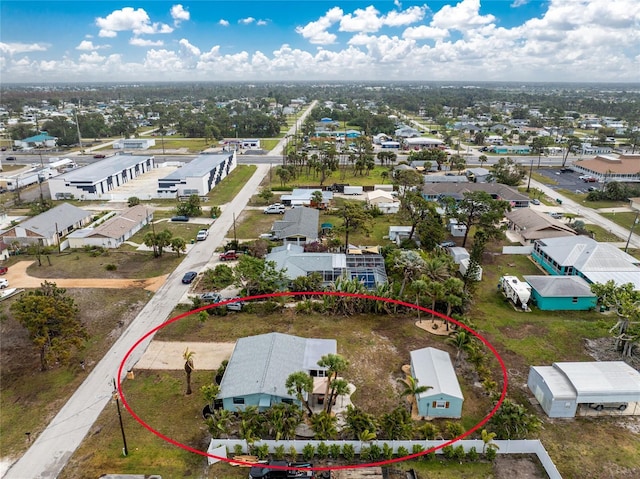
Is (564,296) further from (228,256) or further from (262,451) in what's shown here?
(228,256)

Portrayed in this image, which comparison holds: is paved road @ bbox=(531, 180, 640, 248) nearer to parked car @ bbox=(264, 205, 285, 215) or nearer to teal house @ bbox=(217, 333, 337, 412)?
parked car @ bbox=(264, 205, 285, 215)

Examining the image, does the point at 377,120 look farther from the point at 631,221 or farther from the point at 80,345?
the point at 80,345

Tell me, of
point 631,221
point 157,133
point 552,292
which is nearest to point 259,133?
point 157,133

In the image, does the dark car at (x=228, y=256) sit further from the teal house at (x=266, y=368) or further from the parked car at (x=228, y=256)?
the teal house at (x=266, y=368)

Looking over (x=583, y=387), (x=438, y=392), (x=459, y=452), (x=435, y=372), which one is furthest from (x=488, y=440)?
(x=583, y=387)

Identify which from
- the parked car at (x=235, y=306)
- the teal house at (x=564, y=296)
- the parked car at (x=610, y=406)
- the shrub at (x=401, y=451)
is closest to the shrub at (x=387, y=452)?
the shrub at (x=401, y=451)

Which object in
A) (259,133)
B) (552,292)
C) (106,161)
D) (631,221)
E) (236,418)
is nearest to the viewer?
(236,418)
